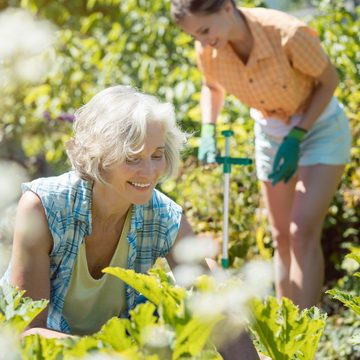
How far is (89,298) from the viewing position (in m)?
2.13

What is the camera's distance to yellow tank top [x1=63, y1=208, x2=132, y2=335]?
83.4 inches

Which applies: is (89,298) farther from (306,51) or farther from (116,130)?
(306,51)

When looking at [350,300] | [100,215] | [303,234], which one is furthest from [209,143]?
[350,300]

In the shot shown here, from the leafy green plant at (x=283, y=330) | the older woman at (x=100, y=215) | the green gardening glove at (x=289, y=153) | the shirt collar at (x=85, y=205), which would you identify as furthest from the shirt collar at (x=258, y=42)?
the leafy green plant at (x=283, y=330)

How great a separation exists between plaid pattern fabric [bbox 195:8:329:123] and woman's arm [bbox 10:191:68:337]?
51.5 inches

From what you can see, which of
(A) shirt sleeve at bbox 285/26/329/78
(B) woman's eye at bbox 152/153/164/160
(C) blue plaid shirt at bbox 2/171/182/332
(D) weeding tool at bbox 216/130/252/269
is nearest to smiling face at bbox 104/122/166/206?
(B) woman's eye at bbox 152/153/164/160

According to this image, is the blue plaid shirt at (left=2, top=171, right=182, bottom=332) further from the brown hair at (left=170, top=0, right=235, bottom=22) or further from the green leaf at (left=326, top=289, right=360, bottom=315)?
the brown hair at (left=170, top=0, right=235, bottom=22)

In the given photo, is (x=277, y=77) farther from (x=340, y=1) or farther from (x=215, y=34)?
(x=340, y=1)

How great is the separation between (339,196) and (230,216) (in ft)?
1.63

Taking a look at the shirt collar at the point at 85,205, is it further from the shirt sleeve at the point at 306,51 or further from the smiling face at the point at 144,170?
the shirt sleeve at the point at 306,51

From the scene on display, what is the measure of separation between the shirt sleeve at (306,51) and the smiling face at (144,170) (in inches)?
43.8

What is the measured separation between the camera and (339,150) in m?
3.18

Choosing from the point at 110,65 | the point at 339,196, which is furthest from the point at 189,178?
the point at 110,65

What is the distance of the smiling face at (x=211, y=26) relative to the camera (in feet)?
9.78
